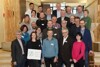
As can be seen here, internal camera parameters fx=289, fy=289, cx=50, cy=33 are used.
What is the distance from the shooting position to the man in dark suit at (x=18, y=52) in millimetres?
6734

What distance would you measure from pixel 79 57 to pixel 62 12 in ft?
4.73

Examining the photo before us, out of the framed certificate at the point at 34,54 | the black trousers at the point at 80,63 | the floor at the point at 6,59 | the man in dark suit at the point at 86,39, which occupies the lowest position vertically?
the floor at the point at 6,59

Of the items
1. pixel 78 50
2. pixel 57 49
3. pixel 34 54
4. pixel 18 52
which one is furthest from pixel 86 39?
pixel 18 52

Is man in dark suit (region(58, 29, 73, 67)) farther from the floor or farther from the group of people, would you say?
the floor

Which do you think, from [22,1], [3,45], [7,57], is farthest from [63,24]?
[22,1]

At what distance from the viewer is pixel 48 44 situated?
6.81 m

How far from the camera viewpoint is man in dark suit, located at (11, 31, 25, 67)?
22.1 ft

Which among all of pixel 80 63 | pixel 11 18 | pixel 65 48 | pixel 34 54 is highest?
pixel 11 18

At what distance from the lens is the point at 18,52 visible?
22.2 feet

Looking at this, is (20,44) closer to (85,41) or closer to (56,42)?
(56,42)

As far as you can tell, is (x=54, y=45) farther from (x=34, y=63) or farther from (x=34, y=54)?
(x=34, y=63)

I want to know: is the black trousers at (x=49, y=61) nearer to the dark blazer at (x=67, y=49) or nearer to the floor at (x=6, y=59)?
the dark blazer at (x=67, y=49)

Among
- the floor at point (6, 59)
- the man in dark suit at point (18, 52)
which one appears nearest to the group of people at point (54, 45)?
the man in dark suit at point (18, 52)

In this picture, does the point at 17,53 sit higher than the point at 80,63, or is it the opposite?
the point at 17,53
